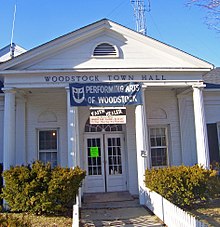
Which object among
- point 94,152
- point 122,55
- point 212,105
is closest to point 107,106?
point 122,55

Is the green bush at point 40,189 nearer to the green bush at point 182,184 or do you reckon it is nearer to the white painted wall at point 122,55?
the green bush at point 182,184

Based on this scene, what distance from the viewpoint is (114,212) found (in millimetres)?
9891

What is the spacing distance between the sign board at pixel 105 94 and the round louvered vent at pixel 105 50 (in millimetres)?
1334

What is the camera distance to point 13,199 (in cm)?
951

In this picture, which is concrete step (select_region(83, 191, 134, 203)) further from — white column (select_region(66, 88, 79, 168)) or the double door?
white column (select_region(66, 88, 79, 168))

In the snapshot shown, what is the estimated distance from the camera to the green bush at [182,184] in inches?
385

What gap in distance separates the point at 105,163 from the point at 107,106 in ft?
10.1

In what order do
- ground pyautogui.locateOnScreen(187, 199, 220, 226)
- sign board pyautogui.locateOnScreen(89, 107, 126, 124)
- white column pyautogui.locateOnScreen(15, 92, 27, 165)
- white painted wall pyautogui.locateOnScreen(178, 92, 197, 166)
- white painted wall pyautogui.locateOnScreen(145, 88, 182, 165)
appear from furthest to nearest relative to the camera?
1. white painted wall pyautogui.locateOnScreen(145, 88, 182, 165)
2. white painted wall pyautogui.locateOnScreen(178, 92, 197, 166)
3. white column pyautogui.locateOnScreen(15, 92, 27, 165)
4. sign board pyautogui.locateOnScreen(89, 107, 126, 124)
5. ground pyautogui.locateOnScreen(187, 199, 220, 226)

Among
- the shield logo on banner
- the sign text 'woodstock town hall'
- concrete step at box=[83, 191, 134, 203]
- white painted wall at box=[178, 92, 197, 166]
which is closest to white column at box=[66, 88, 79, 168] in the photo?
the shield logo on banner

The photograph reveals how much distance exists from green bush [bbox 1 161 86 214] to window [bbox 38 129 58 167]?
3342 millimetres

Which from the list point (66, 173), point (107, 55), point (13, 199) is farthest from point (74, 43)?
point (13, 199)

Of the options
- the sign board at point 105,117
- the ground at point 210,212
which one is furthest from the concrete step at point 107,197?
the sign board at point 105,117

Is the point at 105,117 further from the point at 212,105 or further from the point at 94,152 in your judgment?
the point at 212,105

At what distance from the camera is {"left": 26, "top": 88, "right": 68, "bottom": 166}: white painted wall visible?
42.4 ft
